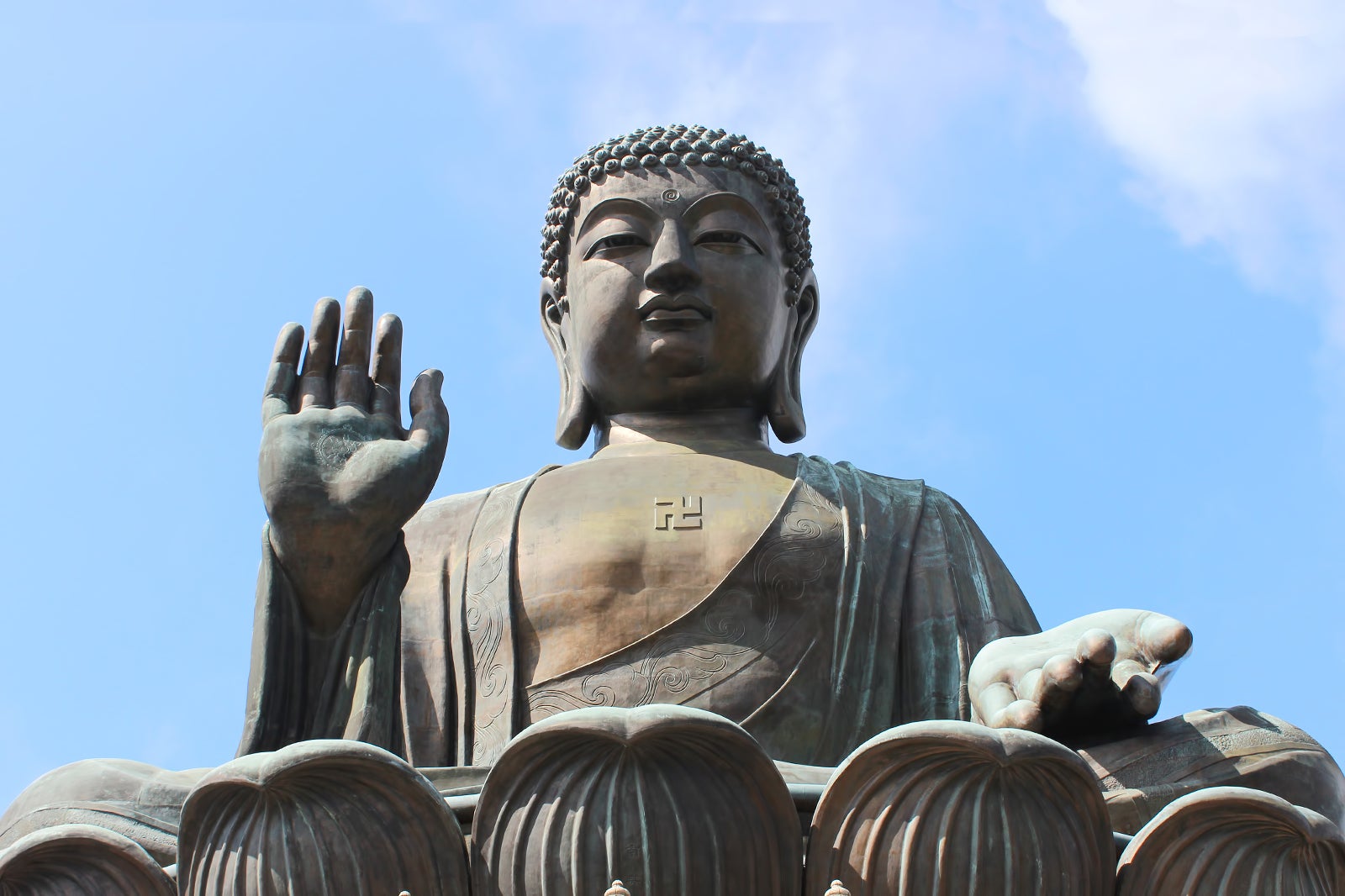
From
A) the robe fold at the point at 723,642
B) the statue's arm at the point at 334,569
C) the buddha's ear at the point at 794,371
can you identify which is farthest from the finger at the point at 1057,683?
the buddha's ear at the point at 794,371

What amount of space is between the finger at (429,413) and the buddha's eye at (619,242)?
141 cm

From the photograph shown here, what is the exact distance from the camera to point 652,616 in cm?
984

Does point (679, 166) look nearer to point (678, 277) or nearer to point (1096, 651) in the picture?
point (678, 277)

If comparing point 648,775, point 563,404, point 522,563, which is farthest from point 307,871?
point 563,404

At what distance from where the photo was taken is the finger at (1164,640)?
27.9 feet

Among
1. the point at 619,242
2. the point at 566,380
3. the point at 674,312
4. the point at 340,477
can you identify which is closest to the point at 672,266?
the point at 674,312

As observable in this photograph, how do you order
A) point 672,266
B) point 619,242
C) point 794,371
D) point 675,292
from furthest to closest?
point 794,371, point 619,242, point 675,292, point 672,266

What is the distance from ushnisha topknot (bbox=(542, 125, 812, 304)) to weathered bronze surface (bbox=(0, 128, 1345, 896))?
19 millimetres

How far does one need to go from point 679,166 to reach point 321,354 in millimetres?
2063

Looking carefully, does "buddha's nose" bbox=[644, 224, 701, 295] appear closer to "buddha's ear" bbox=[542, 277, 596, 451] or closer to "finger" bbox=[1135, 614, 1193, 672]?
"buddha's ear" bbox=[542, 277, 596, 451]

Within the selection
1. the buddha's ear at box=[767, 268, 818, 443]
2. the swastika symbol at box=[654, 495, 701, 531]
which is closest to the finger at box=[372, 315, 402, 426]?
the swastika symbol at box=[654, 495, 701, 531]

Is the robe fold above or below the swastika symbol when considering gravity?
below

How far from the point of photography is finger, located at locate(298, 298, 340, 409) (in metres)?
9.85

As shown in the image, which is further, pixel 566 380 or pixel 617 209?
pixel 566 380
